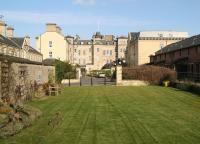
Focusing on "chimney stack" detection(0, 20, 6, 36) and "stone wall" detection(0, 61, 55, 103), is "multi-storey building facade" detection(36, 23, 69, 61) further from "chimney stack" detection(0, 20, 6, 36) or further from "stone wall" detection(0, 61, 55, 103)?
"stone wall" detection(0, 61, 55, 103)

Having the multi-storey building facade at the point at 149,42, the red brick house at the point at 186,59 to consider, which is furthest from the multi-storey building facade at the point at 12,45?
the multi-storey building facade at the point at 149,42

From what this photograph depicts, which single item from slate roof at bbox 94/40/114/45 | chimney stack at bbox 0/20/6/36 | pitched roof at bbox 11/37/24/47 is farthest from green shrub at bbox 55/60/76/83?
slate roof at bbox 94/40/114/45

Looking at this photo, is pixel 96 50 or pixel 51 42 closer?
pixel 51 42

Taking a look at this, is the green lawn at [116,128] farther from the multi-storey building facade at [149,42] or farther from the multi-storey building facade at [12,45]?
the multi-storey building facade at [149,42]

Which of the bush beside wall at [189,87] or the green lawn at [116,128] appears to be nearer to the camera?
the green lawn at [116,128]

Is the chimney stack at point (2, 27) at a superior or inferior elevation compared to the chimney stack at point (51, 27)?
inferior

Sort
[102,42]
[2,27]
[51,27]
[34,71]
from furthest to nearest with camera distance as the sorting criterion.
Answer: [102,42] < [51,27] < [2,27] < [34,71]

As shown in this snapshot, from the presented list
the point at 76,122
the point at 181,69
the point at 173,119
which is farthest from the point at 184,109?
the point at 181,69

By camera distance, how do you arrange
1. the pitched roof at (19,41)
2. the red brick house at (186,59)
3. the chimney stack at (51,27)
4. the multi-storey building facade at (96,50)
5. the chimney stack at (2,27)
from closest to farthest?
1. the red brick house at (186,59)
2. the chimney stack at (2,27)
3. the pitched roof at (19,41)
4. the chimney stack at (51,27)
5. the multi-storey building facade at (96,50)

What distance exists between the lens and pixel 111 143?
12242mm

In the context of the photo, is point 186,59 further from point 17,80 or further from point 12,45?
point 17,80

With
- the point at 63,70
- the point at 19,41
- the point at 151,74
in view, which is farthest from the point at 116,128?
the point at 19,41

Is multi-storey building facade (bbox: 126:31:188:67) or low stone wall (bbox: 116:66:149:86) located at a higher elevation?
multi-storey building facade (bbox: 126:31:188:67)

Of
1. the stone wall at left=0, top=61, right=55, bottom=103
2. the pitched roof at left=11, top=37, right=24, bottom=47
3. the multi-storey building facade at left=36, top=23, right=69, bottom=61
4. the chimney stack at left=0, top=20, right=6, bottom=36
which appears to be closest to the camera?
the stone wall at left=0, top=61, right=55, bottom=103
